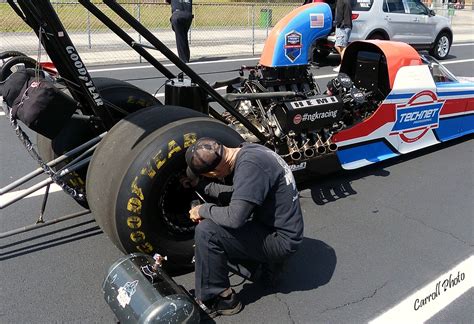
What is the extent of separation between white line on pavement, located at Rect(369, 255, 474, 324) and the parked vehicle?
9.10 metres

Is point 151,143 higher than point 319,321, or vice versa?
point 151,143

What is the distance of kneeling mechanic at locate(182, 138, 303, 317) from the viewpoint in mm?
2742

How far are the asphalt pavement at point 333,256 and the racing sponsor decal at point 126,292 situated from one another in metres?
0.34

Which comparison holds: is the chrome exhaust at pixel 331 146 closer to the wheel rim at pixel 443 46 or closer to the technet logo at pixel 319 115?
the technet logo at pixel 319 115

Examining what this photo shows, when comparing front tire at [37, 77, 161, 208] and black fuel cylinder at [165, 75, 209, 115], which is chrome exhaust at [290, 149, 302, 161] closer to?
black fuel cylinder at [165, 75, 209, 115]

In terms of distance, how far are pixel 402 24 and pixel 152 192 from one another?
37.7 ft

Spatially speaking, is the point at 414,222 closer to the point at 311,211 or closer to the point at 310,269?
the point at 311,211

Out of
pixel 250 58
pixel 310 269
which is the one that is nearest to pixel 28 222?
pixel 310 269

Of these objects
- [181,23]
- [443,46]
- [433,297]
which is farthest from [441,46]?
[433,297]

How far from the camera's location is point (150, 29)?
635 inches

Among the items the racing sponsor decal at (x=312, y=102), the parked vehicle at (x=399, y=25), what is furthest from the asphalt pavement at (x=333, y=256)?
the parked vehicle at (x=399, y=25)

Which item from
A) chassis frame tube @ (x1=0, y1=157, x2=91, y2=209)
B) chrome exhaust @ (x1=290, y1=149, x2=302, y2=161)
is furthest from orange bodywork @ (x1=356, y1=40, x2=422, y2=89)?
chassis frame tube @ (x1=0, y1=157, x2=91, y2=209)

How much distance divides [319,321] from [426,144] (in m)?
3.32

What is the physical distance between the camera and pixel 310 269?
344 centimetres
